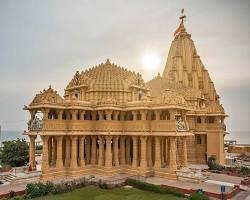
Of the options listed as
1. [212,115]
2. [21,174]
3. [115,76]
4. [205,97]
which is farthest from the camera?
[205,97]

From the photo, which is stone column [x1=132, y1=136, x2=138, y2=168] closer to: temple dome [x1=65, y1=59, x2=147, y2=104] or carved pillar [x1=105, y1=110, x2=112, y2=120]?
carved pillar [x1=105, y1=110, x2=112, y2=120]

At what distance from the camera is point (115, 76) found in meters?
32.4

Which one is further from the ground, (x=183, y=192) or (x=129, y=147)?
(x=129, y=147)

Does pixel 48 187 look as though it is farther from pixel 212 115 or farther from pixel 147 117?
pixel 212 115

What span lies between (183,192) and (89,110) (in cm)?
1280

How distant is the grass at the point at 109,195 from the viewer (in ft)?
69.0

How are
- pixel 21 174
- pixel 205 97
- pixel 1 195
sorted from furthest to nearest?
pixel 205 97, pixel 21 174, pixel 1 195

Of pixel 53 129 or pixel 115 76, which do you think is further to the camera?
pixel 115 76

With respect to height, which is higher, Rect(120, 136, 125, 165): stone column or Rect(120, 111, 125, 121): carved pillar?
Rect(120, 111, 125, 121): carved pillar

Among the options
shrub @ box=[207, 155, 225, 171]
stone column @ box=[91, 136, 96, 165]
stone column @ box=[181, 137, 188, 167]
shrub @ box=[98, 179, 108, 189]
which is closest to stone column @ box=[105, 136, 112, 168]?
stone column @ box=[91, 136, 96, 165]

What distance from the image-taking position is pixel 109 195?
71.5 feet

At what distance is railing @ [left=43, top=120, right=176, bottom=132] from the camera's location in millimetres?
27172

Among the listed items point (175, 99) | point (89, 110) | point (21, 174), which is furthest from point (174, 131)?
point (21, 174)

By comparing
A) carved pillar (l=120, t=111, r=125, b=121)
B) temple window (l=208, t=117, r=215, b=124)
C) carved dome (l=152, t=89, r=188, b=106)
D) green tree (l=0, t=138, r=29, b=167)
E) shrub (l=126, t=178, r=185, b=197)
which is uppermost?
carved dome (l=152, t=89, r=188, b=106)
